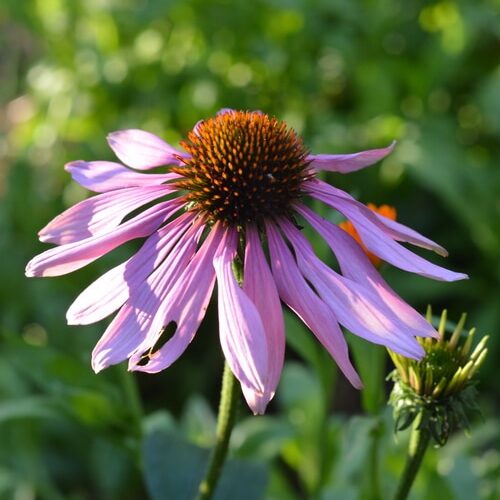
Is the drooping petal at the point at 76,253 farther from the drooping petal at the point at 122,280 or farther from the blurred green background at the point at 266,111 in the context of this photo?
the blurred green background at the point at 266,111

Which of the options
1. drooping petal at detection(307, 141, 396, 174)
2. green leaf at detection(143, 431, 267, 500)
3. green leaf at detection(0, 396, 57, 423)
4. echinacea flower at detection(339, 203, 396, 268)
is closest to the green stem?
green leaf at detection(143, 431, 267, 500)

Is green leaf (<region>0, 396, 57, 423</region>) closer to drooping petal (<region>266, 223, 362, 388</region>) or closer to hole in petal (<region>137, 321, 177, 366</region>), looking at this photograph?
hole in petal (<region>137, 321, 177, 366</region>)

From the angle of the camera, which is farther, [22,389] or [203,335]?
[203,335]

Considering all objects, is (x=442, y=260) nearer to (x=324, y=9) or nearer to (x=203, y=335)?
(x=203, y=335)

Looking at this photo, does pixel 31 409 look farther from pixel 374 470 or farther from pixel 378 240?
pixel 378 240

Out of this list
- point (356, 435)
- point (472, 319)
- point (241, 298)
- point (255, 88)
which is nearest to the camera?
point (241, 298)

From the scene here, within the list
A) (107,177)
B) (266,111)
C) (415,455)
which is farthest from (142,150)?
(266,111)

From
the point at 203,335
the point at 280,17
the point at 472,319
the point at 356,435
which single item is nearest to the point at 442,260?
the point at 472,319
